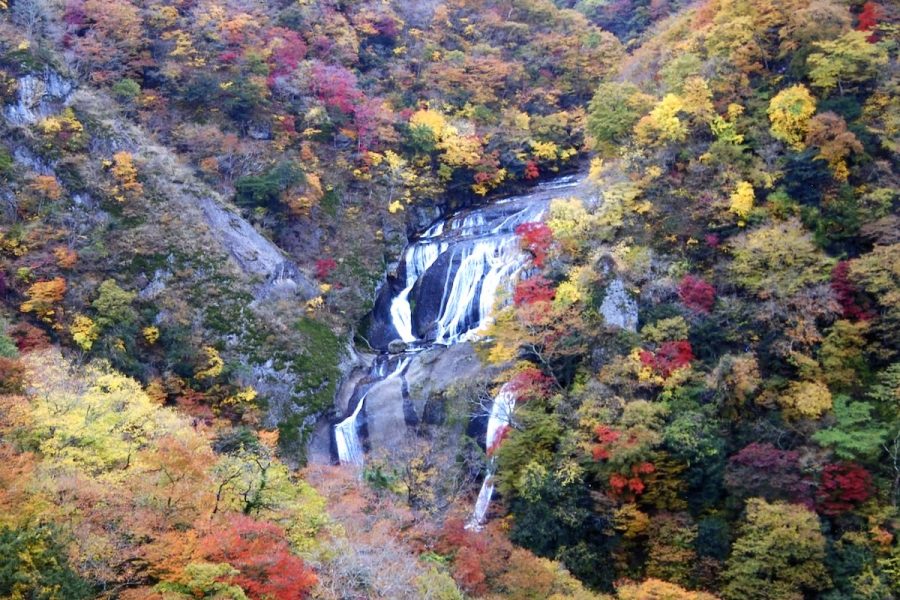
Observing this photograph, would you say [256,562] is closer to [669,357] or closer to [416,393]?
[669,357]

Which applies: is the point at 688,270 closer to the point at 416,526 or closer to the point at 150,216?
the point at 416,526

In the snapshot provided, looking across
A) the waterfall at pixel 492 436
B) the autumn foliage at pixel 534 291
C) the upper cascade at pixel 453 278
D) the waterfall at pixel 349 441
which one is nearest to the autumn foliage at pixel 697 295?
the autumn foliage at pixel 534 291

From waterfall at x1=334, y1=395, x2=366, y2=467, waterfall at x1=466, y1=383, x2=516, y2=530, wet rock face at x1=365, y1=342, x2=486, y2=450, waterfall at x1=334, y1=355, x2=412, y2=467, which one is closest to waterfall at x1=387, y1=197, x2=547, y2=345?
wet rock face at x1=365, y1=342, x2=486, y2=450

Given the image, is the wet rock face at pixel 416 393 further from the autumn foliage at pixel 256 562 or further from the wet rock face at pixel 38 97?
the wet rock face at pixel 38 97

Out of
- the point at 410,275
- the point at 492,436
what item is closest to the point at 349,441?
the point at 492,436

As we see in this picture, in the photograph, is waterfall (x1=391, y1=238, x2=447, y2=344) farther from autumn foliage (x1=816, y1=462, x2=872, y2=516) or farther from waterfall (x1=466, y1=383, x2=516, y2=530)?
autumn foliage (x1=816, y1=462, x2=872, y2=516)

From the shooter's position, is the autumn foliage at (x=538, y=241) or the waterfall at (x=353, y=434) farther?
the autumn foliage at (x=538, y=241)
